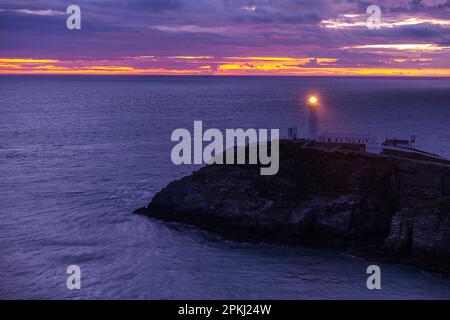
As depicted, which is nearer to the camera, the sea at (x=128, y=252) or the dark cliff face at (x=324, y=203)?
the sea at (x=128, y=252)

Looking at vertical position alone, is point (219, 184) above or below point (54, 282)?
above

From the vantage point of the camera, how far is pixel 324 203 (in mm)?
44312

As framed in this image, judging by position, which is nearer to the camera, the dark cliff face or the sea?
the sea

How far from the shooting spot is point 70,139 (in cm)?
9156

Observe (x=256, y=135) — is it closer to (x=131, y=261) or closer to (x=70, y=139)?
(x=70, y=139)

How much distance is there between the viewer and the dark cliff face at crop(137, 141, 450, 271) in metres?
40.5

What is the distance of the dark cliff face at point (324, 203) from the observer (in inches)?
1593

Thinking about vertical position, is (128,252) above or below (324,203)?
below

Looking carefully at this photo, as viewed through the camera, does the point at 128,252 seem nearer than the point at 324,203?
Yes
